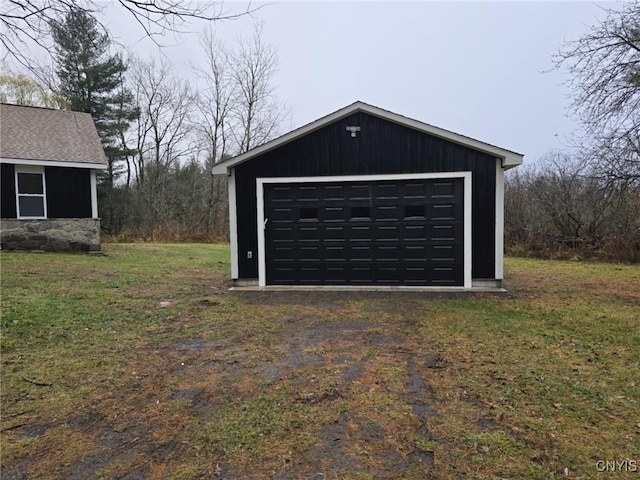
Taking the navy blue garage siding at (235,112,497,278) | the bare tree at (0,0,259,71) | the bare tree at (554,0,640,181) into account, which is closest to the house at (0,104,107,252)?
the navy blue garage siding at (235,112,497,278)

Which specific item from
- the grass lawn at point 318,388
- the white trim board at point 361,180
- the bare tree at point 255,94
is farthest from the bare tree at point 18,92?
the grass lawn at point 318,388

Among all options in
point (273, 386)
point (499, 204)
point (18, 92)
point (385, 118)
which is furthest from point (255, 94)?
point (273, 386)

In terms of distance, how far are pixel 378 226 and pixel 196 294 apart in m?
3.85

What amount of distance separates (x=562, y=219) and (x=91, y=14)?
15.7 metres

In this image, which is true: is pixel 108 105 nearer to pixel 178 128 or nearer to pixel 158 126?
pixel 158 126

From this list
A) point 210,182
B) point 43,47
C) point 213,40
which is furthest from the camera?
point 210,182

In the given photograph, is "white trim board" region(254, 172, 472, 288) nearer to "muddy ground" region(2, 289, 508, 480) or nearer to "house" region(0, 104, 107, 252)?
"muddy ground" region(2, 289, 508, 480)

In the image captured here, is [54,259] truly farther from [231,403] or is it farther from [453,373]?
[453,373]

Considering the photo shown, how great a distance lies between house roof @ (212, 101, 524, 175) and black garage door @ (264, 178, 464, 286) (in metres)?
0.77

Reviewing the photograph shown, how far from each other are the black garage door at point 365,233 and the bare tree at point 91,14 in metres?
4.41

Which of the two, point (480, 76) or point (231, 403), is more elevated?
point (480, 76)

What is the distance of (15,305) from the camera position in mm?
5562

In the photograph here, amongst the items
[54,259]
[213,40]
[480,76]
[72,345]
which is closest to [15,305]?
[72,345]

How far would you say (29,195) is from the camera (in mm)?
11875
